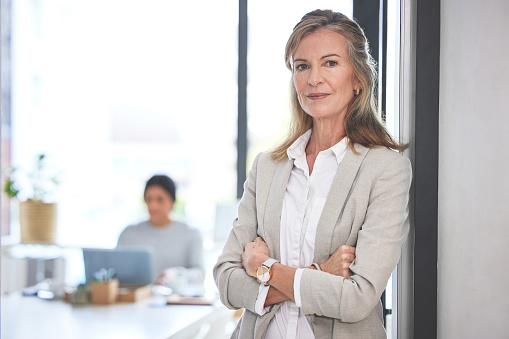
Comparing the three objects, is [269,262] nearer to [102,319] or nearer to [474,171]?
[474,171]

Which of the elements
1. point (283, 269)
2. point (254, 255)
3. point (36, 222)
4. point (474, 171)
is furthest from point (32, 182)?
point (474, 171)

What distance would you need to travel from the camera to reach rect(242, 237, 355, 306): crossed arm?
54.8 inches

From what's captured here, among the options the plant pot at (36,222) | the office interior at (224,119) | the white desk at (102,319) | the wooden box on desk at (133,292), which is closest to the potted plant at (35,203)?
the plant pot at (36,222)

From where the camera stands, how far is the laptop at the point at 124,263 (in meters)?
2.78

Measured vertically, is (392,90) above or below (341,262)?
above

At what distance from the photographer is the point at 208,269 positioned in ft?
13.0

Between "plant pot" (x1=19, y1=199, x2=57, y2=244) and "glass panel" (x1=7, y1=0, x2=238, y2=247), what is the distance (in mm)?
860

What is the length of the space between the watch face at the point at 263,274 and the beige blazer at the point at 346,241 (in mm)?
47

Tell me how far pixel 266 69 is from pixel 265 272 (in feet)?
10.5

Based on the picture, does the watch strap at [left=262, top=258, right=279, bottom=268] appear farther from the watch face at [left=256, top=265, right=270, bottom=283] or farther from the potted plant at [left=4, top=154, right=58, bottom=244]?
the potted plant at [left=4, top=154, right=58, bottom=244]

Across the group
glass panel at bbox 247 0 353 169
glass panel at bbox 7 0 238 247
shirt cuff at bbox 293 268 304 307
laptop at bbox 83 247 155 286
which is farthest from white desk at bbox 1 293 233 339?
glass panel at bbox 7 0 238 247

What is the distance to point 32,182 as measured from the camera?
4.05 metres

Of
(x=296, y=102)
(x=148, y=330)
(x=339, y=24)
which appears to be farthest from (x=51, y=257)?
(x=339, y=24)

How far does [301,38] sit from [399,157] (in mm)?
480
